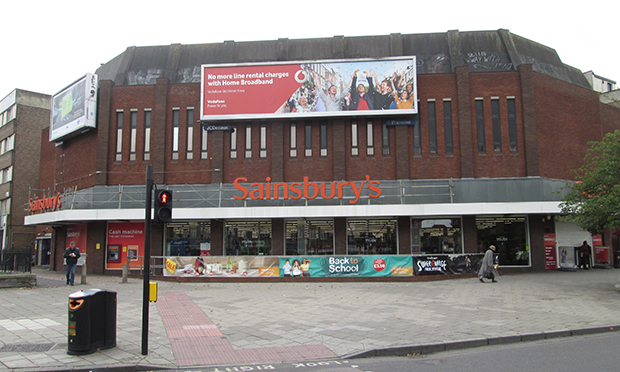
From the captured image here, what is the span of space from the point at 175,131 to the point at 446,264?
1721cm

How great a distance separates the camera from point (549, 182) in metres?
25.4

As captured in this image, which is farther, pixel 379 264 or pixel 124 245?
pixel 124 245

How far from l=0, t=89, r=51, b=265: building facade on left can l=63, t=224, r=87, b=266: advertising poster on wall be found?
17.2 metres

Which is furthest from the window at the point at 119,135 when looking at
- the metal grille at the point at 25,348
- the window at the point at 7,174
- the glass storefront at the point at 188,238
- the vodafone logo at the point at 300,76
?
the window at the point at 7,174

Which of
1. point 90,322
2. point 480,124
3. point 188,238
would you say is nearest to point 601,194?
point 480,124

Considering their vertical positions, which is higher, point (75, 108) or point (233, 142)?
point (75, 108)

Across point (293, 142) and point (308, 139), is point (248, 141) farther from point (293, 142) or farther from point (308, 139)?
point (308, 139)

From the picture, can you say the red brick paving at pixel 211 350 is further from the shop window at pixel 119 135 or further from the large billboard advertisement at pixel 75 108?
the large billboard advertisement at pixel 75 108

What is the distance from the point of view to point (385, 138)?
27.0 meters

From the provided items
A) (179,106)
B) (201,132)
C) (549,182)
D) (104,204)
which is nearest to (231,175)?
(201,132)

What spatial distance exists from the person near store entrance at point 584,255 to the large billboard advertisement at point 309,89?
1241 centimetres

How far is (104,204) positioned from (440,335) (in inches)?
889

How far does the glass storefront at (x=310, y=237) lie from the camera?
26109 millimetres

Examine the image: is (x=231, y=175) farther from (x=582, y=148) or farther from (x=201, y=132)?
(x=582, y=148)
